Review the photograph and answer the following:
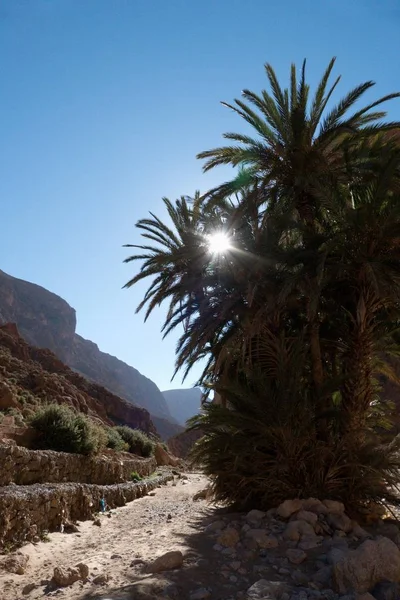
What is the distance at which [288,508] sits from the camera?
7910 mm

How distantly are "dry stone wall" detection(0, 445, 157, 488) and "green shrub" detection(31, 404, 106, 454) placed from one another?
0.50 metres

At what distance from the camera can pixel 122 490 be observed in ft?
49.9

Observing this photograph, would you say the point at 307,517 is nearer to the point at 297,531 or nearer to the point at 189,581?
the point at 297,531

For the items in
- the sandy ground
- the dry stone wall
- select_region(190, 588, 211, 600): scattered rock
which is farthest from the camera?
the dry stone wall

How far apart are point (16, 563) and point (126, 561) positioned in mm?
1550

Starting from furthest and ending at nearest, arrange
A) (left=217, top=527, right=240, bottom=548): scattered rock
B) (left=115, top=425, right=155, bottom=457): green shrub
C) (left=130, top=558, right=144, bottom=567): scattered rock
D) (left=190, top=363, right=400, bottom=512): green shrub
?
(left=115, top=425, right=155, bottom=457): green shrub
(left=190, top=363, right=400, bottom=512): green shrub
(left=217, top=527, right=240, bottom=548): scattered rock
(left=130, top=558, right=144, bottom=567): scattered rock

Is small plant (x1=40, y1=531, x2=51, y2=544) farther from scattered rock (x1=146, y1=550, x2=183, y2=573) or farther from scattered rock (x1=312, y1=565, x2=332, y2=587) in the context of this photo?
scattered rock (x1=312, y1=565, x2=332, y2=587)

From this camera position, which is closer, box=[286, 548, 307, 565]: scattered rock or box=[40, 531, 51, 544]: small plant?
box=[286, 548, 307, 565]: scattered rock

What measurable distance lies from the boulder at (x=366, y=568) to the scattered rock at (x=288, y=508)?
2639 millimetres

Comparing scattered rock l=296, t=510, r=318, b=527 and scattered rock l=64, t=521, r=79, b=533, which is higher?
scattered rock l=296, t=510, r=318, b=527

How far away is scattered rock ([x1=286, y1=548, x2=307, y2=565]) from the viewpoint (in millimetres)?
5941

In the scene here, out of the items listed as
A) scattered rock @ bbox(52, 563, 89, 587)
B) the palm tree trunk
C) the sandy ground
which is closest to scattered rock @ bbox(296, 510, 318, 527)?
the sandy ground

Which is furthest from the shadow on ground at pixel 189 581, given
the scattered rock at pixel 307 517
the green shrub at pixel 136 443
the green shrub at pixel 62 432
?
the green shrub at pixel 136 443

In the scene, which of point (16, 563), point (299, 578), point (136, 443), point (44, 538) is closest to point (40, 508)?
point (44, 538)
